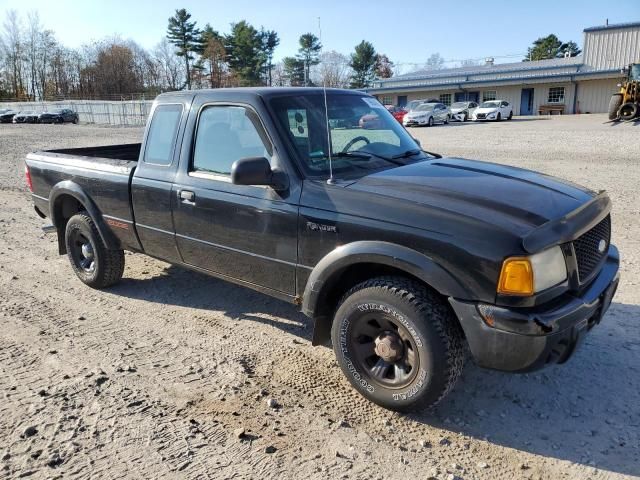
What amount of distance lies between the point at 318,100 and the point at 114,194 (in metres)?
2.16

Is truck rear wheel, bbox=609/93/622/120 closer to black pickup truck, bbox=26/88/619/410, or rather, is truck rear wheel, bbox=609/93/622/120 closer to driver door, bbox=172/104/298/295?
black pickup truck, bbox=26/88/619/410

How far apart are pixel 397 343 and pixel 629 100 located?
29.1m

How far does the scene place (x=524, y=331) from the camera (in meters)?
2.65

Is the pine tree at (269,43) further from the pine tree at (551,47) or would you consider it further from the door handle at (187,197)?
the door handle at (187,197)

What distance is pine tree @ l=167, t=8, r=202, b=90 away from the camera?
2749 inches

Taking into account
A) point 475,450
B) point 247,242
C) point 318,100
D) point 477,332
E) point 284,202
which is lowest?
point 475,450

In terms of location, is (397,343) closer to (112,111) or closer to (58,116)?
(112,111)

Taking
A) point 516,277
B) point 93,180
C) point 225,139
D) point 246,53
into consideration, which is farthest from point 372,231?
point 246,53

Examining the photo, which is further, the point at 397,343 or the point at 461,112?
the point at 461,112

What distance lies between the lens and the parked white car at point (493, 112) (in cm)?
3450

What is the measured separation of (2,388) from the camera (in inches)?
139

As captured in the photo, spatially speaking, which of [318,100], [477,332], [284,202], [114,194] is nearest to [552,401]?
[477,332]

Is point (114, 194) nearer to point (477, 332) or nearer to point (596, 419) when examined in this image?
point (477, 332)

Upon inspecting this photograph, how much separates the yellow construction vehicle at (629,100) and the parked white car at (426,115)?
31.7 feet
